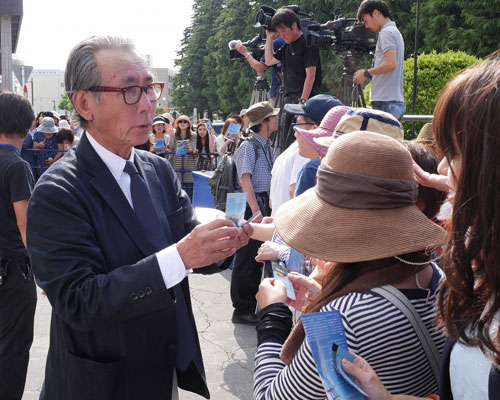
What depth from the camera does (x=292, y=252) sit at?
2.44 m

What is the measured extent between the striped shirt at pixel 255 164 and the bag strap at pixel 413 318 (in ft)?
13.7

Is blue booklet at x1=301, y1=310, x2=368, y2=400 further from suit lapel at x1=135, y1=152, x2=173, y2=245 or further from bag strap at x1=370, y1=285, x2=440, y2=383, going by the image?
suit lapel at x1=135, y1=152, x2=173, y2=245

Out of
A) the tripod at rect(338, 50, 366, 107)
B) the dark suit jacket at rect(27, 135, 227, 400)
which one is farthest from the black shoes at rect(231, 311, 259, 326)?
the dark suit jacket at rect(27, 135, 227, 400)

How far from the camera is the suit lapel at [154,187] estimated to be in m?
2.06

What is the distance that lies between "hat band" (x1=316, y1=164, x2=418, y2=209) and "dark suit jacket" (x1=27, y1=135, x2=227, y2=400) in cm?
63

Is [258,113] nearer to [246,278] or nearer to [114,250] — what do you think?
[246,278]

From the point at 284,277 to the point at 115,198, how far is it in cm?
80

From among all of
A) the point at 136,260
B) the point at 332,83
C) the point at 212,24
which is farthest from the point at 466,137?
the point at 212,24

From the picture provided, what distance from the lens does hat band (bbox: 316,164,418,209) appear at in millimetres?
1464

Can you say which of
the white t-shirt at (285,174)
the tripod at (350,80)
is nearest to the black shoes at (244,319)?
the white t-shirt at (285,174)

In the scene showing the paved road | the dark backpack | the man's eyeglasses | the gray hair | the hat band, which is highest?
the gray hair

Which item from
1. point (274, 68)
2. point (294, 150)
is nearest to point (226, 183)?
point (294, 150)

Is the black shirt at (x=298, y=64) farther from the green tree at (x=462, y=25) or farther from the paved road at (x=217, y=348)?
the green tree at (x=462, y=25)

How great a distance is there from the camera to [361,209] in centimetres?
147
